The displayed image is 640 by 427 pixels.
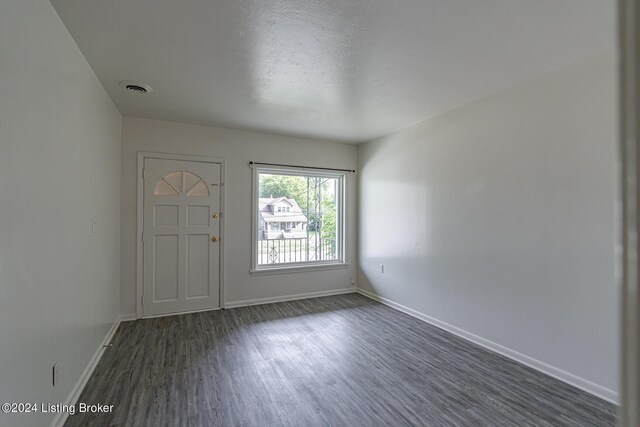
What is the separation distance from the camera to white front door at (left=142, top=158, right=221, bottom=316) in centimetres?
369

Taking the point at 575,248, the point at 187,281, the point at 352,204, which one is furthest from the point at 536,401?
the point at 187,281

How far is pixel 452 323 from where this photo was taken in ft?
10.8

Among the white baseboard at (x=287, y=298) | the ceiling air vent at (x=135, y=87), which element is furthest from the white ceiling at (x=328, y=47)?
the white baseboard at (x=287, y=298)

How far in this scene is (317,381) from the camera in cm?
232

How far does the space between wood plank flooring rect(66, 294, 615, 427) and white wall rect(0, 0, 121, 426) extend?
1.49ft

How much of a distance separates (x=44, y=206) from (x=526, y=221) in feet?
11.0

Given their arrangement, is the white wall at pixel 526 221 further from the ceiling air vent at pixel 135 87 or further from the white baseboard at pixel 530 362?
the ceiling air vent at pixel 135 87

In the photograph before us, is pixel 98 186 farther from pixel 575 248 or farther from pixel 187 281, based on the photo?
pixel 575 248

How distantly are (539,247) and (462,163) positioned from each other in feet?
3.55

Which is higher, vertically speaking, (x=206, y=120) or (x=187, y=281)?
(x=206, y=120)

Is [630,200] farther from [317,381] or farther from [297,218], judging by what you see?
[297,218]

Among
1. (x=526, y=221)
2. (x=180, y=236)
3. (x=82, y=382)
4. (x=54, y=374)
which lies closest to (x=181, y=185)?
(x=180, y=236)

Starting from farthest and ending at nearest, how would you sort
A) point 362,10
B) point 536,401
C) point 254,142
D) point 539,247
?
point 254,142, point 539,247, point 536,401, point 362,10

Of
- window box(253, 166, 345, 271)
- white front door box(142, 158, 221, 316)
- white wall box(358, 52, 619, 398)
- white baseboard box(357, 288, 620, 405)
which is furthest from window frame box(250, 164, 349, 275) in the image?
white baseboard box(357, 288, 620, 405)
